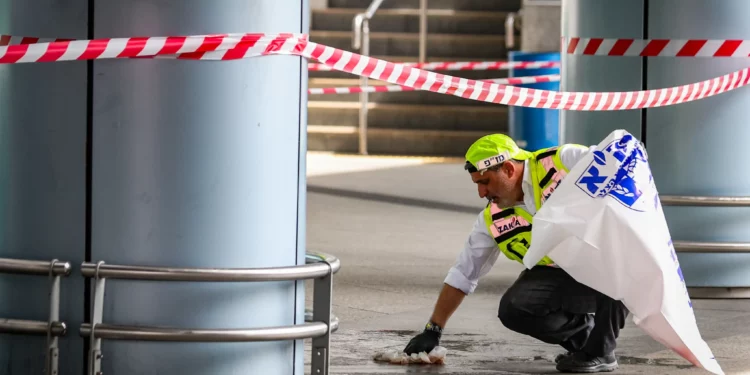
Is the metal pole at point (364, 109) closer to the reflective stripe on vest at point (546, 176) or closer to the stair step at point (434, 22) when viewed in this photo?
the stair step at point (434, 22)

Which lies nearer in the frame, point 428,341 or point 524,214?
Answer: point 524,214

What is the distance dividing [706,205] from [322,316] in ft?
11.2

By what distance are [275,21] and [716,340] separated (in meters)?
2.84

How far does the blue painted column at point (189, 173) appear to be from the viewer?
4309 millimetres

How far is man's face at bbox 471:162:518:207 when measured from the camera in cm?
552

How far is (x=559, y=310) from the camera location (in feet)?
18.7

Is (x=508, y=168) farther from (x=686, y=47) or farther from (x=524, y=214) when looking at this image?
(x=686, y=47)

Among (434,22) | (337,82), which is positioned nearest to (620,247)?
(337,82)

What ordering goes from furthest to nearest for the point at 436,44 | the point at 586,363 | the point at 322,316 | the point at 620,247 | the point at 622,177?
the point at 436,44 < the point at 586,363 < the point at 622,177 < the point at 620,247 < the point at 322,316

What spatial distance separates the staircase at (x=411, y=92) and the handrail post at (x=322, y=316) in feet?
40.5

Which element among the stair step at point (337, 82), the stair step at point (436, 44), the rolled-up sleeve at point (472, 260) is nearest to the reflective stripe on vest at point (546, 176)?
the rolled-up sleeve at point (472, 260)

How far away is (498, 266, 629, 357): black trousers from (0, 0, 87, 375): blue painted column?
1941mm

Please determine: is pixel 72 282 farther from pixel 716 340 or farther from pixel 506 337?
pixel 716 340

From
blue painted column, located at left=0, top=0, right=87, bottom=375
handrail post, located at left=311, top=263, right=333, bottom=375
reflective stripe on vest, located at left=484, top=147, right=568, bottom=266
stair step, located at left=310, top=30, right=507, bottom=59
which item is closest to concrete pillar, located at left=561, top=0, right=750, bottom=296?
reflective stripe on vest, located at left=484, top=147, right=568, bottom=266
